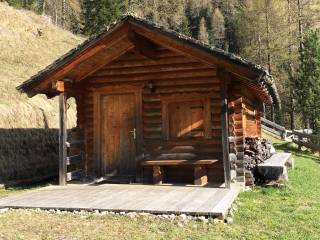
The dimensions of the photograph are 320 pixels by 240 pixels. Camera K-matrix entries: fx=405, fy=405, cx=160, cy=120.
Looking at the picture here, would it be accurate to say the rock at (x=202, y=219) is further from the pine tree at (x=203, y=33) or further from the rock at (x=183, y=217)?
the pine tree at (x=203, y=33)

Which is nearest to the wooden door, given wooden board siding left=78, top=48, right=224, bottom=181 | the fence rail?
wooden board siding left=78, top=48, right=224, bottom=181

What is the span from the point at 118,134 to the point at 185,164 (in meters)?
2.50

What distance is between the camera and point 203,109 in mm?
11445

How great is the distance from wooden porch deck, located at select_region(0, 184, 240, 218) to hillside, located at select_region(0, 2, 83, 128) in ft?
20.6

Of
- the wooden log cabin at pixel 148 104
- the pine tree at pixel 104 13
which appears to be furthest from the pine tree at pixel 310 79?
the pine tree at pixel 104 13

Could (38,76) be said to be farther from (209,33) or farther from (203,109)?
(209,33)

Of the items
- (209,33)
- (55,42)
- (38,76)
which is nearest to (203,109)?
(38,76)

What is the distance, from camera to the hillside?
1677 cm

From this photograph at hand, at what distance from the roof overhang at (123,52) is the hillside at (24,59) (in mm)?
4725

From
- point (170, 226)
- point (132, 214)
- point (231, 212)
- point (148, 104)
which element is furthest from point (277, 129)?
point (170, 226)

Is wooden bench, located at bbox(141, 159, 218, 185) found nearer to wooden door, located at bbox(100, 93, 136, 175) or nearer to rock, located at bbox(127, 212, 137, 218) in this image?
wooden door, located at bbox(100, 93, 136, 175)

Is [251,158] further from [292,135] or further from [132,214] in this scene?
[292,135]

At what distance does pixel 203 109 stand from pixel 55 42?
1046 inches

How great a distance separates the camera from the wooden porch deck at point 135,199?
7.77 metres
